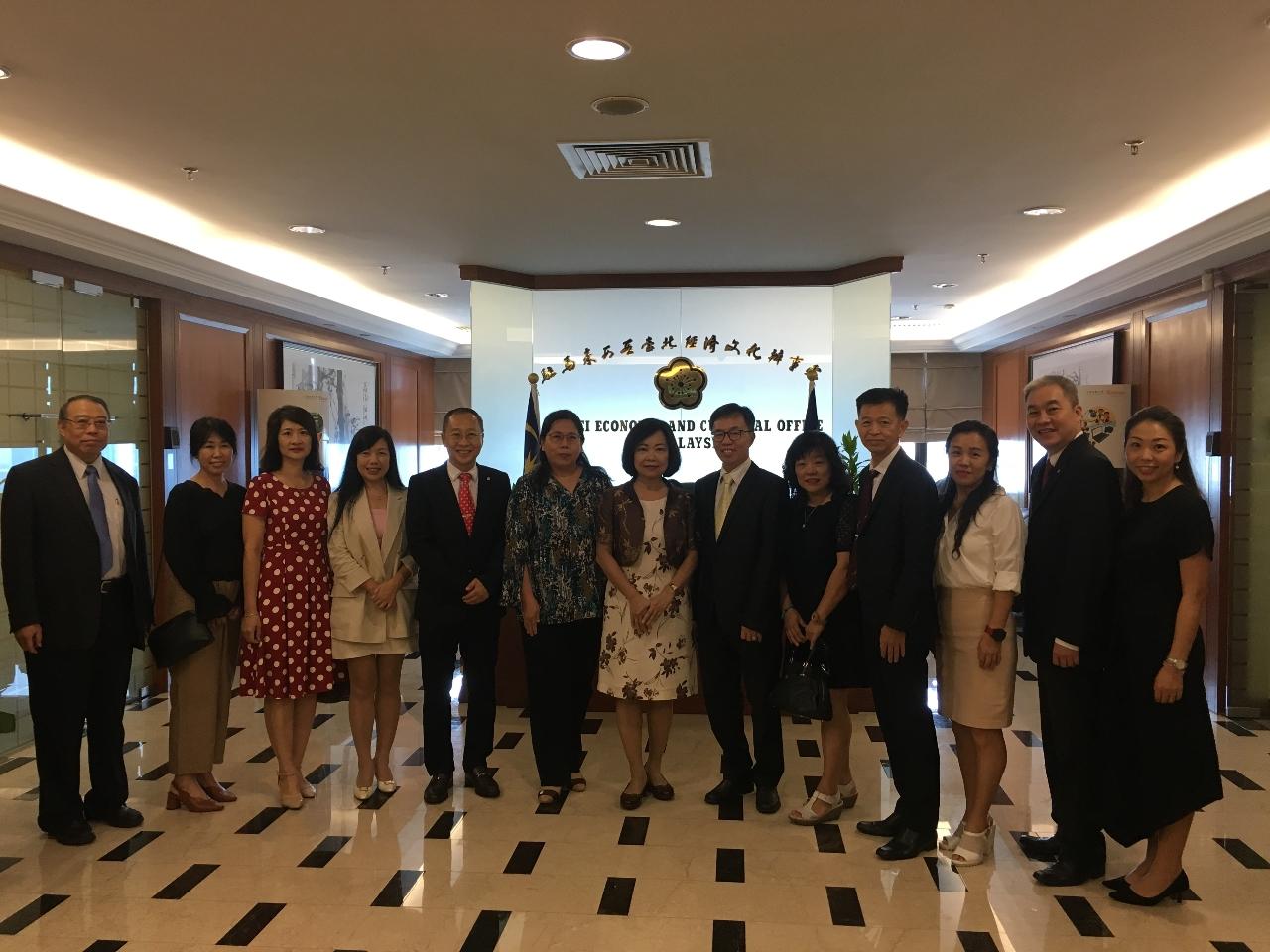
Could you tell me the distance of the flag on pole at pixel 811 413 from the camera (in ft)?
22.1

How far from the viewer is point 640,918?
2.97 meters

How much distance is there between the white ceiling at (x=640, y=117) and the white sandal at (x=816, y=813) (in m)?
2.62

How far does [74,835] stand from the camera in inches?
138

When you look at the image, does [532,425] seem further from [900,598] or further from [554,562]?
[900,598]

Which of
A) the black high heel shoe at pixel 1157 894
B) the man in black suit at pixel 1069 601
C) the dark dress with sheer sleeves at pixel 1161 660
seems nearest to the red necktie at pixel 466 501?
the man in black suit at pixel 1069 601

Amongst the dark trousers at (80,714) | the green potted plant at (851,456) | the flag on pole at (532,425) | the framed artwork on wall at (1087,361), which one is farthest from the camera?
the framed artwork on wall at (1087,361)

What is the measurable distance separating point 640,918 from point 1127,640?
5.59ft

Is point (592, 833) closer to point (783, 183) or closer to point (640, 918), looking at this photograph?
point (640, 918)

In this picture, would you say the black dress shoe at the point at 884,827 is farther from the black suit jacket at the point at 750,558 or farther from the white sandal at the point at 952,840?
the black suit jacket at the point at 750,558

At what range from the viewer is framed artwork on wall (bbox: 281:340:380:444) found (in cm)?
791

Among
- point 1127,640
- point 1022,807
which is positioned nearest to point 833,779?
point 1022,807

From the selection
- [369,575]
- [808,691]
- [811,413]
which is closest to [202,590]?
[369,575]

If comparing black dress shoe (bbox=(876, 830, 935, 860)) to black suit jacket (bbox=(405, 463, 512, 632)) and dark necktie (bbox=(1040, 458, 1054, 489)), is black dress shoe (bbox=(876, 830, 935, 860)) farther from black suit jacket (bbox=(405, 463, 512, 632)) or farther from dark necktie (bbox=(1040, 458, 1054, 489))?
black suit jacket (bbox=(405, 463, 512, 632))

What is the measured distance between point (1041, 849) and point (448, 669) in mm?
2307
